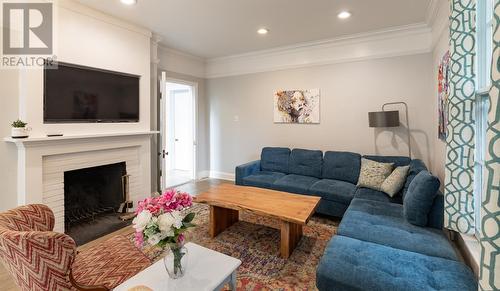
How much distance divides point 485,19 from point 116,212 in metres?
4.46

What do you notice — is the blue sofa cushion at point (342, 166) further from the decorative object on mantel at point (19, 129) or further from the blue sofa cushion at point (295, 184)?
the decorative object on mantel at point (19, 129)

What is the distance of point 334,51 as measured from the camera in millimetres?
4227

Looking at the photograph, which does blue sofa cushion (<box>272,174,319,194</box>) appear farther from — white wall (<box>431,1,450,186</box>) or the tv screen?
the tv screen

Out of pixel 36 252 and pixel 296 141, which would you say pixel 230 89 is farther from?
pixel 36 252

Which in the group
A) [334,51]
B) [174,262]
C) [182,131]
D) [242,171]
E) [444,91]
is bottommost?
[174,262]

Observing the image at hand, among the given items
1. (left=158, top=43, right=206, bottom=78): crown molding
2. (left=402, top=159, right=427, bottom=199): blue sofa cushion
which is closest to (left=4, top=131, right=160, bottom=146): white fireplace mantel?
(left=158, top=43, right=206, bottom=78): crown molding

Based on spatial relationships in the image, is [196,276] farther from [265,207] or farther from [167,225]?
[265,207]

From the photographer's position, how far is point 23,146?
244cm

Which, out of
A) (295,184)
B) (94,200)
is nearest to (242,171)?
(295,184)

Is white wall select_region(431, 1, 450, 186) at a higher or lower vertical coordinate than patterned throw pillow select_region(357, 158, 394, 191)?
higher

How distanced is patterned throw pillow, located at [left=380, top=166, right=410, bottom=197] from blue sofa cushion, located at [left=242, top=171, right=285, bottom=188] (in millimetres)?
1554

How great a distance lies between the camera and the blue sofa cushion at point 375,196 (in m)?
2.98

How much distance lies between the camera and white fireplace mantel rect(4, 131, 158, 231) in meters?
2.49

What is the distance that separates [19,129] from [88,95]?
85 centimetres
